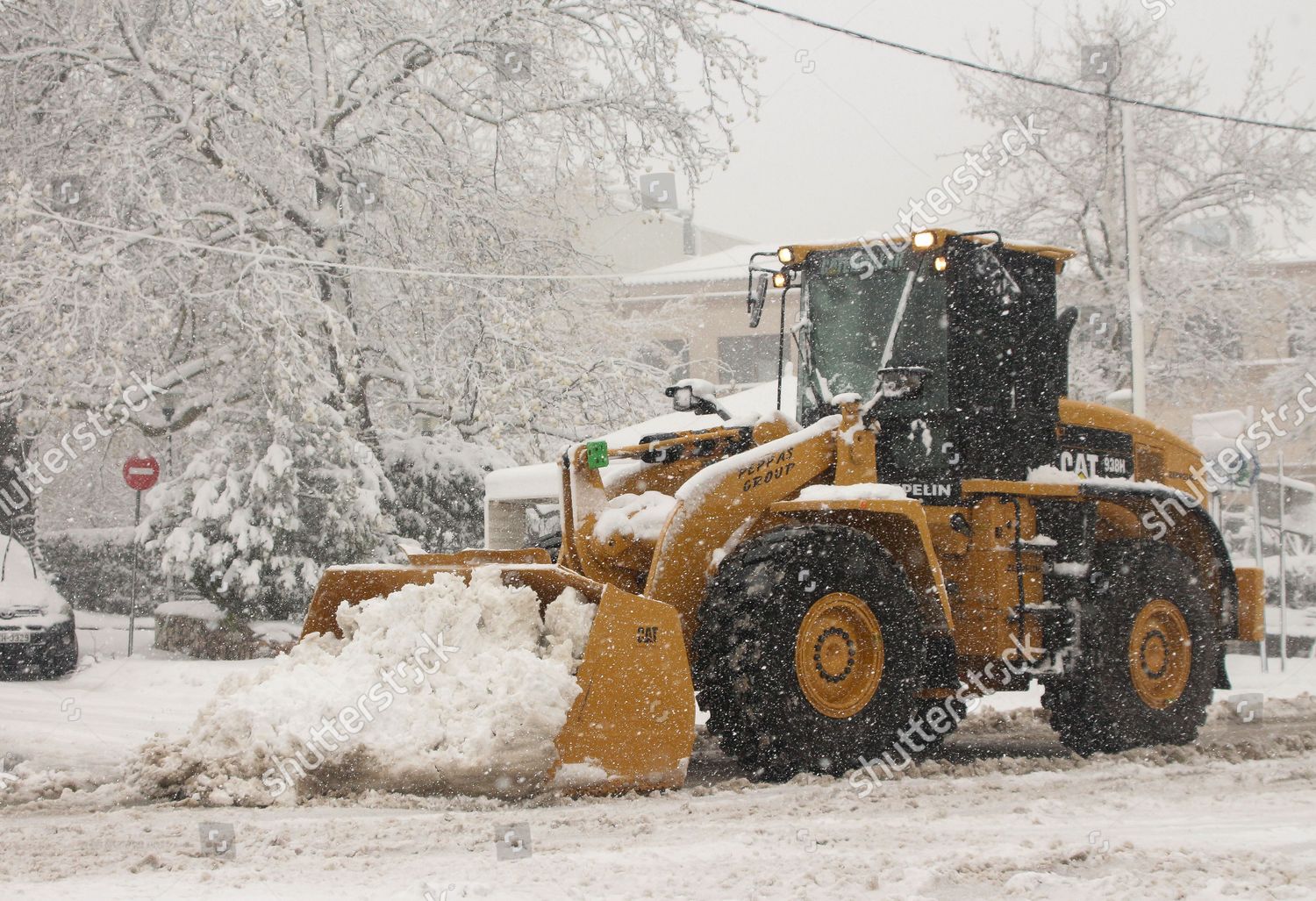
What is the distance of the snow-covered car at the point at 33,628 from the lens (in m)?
14.0

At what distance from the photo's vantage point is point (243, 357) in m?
15.1

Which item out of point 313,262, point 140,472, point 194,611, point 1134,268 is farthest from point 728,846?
point 1134,268

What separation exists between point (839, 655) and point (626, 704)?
3.88 ft

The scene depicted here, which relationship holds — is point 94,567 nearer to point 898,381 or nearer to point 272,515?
point 272,515

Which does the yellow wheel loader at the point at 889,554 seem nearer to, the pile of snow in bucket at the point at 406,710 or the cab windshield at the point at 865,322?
the cab windshield at the point at 865,322

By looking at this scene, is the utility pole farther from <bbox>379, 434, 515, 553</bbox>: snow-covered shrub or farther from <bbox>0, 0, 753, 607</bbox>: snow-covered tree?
<bbox>379, 434, 515, 553</bbox>: snow-covered shrub

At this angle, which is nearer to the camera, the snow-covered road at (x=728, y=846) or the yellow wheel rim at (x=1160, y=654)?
the snow-covered road at (x=728, y=846)

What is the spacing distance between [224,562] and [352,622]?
30.5ft

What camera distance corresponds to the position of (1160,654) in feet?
27.8

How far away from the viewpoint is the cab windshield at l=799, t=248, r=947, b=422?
771 centimetres

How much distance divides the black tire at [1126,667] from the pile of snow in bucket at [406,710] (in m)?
3.30

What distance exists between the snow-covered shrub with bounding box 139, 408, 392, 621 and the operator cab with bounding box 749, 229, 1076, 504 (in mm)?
8344

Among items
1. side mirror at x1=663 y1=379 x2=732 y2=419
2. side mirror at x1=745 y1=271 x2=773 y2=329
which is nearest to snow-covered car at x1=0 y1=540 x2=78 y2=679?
side mirror at x1=663 y1=379 x2=732 y2=419

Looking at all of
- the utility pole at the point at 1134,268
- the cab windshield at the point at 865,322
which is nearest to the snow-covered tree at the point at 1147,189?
the utility pole at the point at 1134,268
